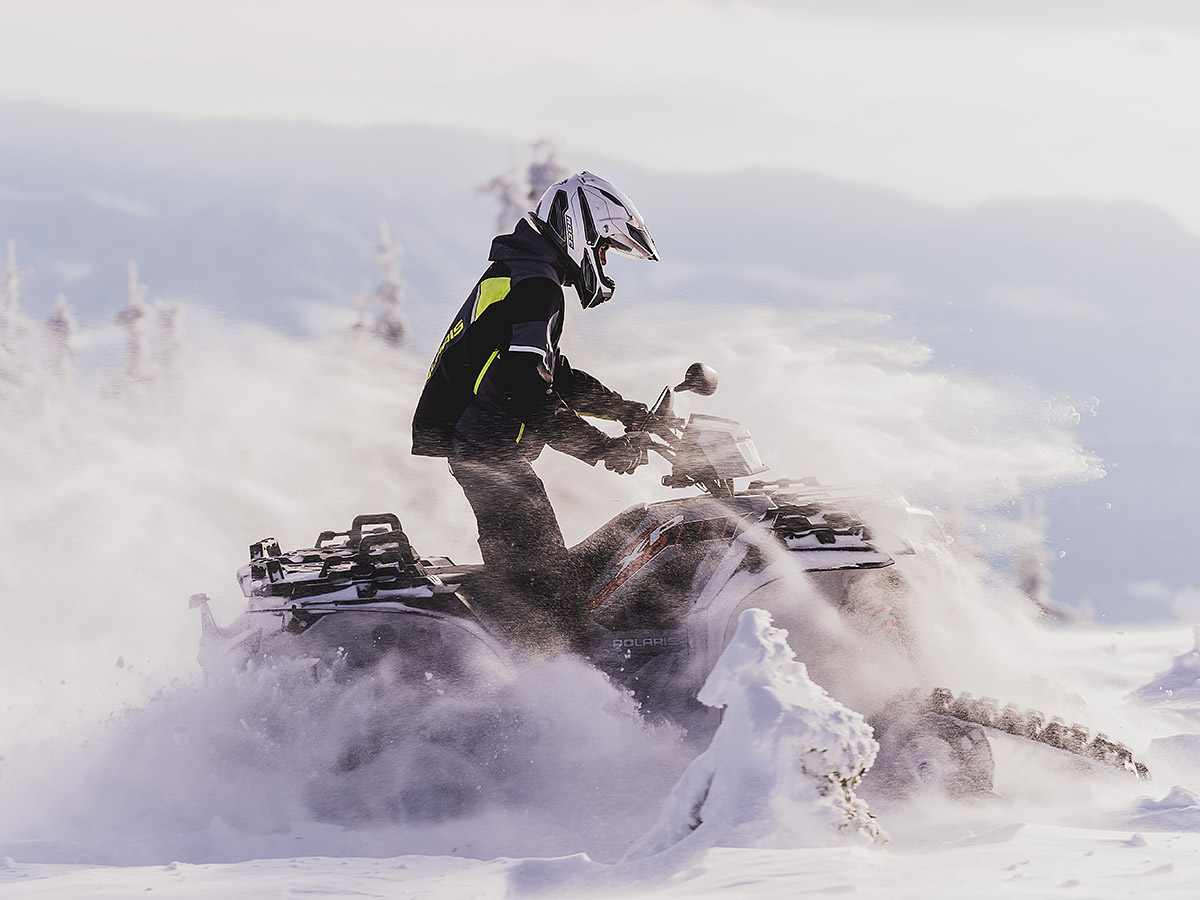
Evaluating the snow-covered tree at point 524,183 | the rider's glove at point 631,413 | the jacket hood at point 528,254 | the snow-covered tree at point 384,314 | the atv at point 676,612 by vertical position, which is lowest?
the atv at point 676,612

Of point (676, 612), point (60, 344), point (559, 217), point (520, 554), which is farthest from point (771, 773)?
point (60, 344)

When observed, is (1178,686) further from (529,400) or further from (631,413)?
(529,400)

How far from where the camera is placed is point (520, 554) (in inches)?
166

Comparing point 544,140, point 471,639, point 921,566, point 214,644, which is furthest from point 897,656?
point 544,140

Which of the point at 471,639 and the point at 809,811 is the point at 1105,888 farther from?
the point at 471,639

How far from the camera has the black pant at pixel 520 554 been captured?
4195 mm

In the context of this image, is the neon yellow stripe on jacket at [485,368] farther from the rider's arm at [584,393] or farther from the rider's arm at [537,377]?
the rider's arm at [584,393]

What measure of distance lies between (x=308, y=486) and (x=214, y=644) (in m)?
5.24

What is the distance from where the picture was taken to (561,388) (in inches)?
180

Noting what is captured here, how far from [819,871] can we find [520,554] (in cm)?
166

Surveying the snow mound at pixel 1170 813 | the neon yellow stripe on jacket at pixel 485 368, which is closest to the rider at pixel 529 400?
the neon yellow stripe on jacket at pixel 485 368

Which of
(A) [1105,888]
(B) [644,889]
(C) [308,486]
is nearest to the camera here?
(A) [1105,888]

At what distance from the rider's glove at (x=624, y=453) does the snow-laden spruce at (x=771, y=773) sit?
915 millimetres

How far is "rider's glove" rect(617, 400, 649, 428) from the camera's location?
14.2 feet
